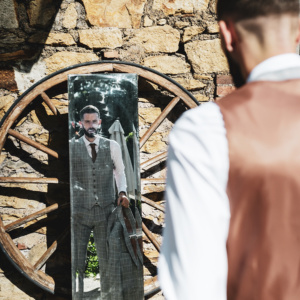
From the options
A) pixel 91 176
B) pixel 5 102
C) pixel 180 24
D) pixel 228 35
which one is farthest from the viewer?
pixel 180 24

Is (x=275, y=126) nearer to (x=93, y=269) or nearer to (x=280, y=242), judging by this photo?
(x=280, y=242)

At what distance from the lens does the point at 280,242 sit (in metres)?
0.71

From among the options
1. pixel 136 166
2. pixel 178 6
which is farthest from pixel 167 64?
pixel 136 166

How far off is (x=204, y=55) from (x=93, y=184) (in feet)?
3.77

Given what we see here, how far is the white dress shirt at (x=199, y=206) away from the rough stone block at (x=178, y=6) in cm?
203

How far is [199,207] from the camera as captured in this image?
2.24ft

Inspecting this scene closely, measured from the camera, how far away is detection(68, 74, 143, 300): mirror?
7.43ft

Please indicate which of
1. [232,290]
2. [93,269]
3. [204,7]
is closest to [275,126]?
[232,290]

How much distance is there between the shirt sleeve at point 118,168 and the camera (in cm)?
228

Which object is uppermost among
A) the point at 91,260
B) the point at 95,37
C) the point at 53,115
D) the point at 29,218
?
the point at 95,37

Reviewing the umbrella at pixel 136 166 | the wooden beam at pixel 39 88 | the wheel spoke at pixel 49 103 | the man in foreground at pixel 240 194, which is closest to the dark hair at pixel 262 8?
the man in foreground at pixel 240 194

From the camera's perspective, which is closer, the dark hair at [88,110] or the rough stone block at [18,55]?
the dark hair at [88,110]

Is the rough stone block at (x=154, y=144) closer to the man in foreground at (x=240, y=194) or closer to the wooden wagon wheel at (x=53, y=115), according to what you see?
the wooden wagon wheel at (x=53, y=115)

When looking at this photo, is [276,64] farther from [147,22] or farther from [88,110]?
[147,22]
